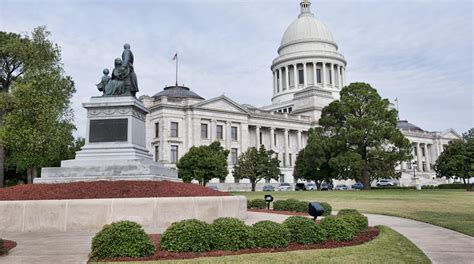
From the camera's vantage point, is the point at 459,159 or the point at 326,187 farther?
the point at 326,187

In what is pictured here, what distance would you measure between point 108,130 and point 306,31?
336 feet

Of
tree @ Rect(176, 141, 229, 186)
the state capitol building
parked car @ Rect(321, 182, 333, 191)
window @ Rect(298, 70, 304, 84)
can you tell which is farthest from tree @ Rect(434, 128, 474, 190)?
tree @ Rect(176, 141, 229, 186)

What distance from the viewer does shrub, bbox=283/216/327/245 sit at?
11266 mm

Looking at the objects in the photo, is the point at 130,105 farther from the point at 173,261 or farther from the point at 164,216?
the point at 173,261

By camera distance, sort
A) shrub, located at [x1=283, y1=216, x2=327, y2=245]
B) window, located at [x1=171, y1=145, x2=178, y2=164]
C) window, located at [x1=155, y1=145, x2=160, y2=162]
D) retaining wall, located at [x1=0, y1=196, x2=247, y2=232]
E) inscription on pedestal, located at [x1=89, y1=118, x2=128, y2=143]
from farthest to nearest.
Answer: window, located at [x1=171, y1=145, x2=178, y2=164]
window, located at [x1=155, y1=145, x2=160, y2=162]
inscription on pedestal, located at [x1=89, y1=118, x2=128, y2=143]
retaining wall, located at [x1=0, y1=196, x2=247, y2=232]
shrub, located at [x1=283, y1=216, x2=327, y2=245]

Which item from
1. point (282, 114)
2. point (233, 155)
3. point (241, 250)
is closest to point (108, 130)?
point (241, 250)

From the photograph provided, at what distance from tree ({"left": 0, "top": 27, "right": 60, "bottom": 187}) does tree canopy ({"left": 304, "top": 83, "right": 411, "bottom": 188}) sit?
1327 inches

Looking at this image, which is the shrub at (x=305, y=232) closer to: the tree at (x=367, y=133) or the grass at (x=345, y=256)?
the grass at (x=345, y=256)

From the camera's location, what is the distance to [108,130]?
1911 cm

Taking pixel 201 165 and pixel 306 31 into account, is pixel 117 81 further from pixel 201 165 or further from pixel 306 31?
pixel 306 31

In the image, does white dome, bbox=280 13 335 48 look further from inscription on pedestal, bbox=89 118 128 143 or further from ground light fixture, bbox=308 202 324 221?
ground light fixture, bbox=308 202 324 221

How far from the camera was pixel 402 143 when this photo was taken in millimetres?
51219

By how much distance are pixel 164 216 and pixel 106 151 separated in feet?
20.9

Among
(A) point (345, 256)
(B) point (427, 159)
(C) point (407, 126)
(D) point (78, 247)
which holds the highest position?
(C) point (407, 126)
